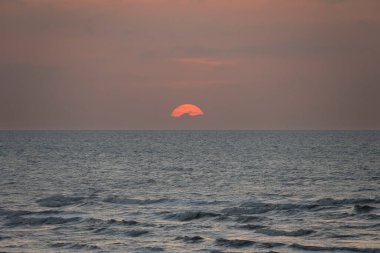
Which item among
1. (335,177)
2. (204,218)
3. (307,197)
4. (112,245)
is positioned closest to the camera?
(112,245)

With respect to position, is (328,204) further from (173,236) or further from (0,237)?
(0,237)

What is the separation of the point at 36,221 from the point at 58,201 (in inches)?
370

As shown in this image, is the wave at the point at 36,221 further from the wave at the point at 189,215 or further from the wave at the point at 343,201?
the wave at the point at 343,201

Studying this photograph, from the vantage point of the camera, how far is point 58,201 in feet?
151

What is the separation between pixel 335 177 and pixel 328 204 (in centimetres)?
2430

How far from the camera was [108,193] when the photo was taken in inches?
2025

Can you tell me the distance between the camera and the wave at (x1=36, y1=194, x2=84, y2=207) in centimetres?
4430

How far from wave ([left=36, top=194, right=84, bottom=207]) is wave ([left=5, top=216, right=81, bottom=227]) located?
6.36 metres

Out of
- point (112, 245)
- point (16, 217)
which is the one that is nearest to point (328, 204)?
point (112, 245)

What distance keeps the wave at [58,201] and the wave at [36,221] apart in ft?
20.9

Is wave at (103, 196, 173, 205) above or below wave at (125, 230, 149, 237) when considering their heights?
above

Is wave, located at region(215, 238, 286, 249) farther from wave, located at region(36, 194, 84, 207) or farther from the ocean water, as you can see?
wave, located at region(36, 194, 84, 207)

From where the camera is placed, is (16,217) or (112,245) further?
(16,217)

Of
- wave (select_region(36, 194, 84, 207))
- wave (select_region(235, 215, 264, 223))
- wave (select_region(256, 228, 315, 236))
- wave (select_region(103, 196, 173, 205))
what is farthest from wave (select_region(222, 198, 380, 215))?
wave (select_region(36, 194, 84, 207))
